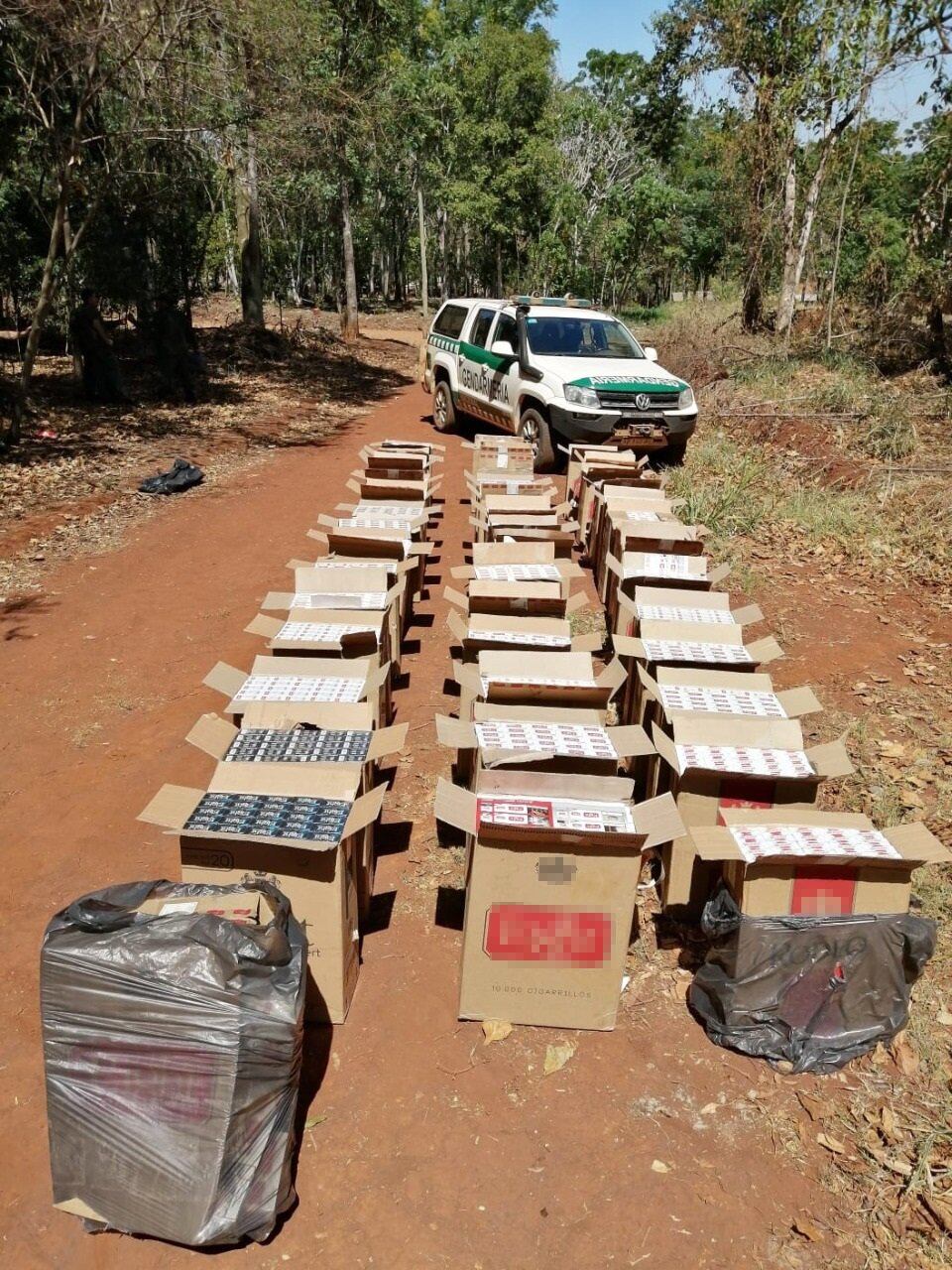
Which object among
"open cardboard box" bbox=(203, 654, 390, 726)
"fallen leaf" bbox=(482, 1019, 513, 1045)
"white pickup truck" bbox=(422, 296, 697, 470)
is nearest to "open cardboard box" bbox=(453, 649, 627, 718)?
A: "open cardboard box" bbox=(203, 654, 390, 726)

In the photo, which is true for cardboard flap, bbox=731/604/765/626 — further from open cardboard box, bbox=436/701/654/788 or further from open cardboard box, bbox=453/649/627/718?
open cardboard box, bbox=436/701/654/788

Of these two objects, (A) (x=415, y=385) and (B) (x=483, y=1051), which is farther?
(A) (x=415, y=385)

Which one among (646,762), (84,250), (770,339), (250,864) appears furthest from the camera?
(770,339)

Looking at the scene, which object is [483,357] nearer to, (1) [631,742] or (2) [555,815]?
(1) [631,742]

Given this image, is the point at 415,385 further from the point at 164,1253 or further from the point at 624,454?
the point at 164,1253

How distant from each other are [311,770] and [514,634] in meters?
1.80

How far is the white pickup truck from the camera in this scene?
9.86 metres

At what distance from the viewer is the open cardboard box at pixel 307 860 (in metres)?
2.86

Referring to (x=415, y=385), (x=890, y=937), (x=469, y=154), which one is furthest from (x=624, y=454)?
(x=469, y=154)

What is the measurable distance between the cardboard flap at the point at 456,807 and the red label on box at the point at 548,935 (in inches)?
12.2

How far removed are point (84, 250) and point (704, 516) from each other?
41.7ft

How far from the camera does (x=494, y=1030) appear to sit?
3160 millimetres

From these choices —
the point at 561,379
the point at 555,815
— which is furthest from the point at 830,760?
the point at 561,379

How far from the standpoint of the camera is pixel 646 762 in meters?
4.04
